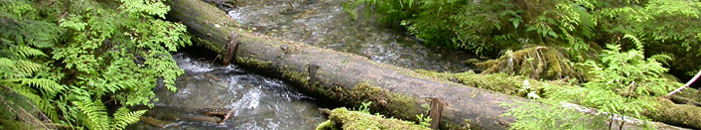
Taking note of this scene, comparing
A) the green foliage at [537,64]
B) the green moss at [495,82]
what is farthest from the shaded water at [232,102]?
the green foliage at [537,64]

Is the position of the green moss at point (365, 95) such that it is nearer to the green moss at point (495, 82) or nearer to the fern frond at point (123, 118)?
the green moss at point (495, 82)

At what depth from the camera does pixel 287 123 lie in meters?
4.93

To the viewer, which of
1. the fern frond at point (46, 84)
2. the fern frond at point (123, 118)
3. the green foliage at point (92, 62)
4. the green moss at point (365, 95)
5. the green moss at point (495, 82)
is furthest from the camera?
the green moss at point (495, 82)

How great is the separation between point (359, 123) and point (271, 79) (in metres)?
2.31

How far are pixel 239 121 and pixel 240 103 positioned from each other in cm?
44

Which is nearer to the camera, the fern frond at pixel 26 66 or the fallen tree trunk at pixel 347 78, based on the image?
the fern frond at pixel 26 66

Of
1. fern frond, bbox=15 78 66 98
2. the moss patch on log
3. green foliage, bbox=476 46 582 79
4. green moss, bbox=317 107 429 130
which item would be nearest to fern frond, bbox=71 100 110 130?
fern frond, bbox=15 78 66 98

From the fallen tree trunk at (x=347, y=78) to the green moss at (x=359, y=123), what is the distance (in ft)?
1.68

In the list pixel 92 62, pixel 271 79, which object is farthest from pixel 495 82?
pixel 92 62

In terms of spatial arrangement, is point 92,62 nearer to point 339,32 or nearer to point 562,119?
point 339,32

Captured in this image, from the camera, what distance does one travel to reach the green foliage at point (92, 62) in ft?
13.4

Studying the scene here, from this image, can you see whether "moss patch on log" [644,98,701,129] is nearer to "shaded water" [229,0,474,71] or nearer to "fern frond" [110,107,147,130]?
"shaded water" [229,0,474,71]

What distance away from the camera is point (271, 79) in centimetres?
580

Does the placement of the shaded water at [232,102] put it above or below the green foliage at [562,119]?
below
